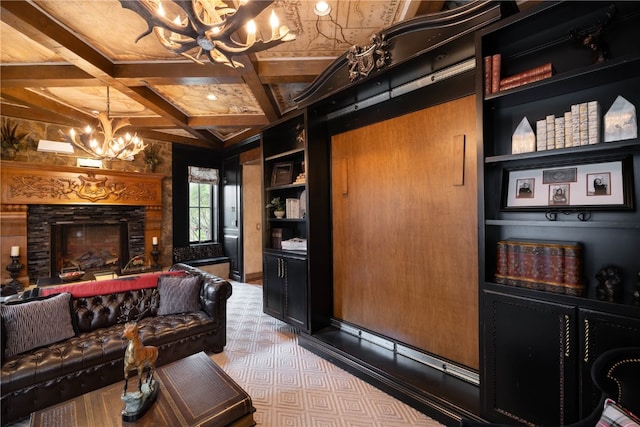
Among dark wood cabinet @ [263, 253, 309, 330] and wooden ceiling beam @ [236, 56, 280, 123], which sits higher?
wooden ceiling beam @ [236, 56, 280, 123]

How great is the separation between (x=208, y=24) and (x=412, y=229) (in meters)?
2.11

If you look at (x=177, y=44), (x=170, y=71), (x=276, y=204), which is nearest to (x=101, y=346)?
(x=276, y=204)

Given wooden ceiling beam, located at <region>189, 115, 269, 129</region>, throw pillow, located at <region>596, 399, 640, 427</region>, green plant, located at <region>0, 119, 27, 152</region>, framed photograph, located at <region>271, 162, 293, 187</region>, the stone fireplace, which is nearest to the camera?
throw pillow, located at <region>596, 399, 640, 427</region>

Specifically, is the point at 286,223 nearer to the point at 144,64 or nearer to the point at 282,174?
the point at 282,174

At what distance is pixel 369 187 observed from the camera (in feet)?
9.32

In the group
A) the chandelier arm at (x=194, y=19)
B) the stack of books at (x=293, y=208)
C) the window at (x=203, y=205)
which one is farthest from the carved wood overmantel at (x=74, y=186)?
the chandelier arm at (x=194, y=19)

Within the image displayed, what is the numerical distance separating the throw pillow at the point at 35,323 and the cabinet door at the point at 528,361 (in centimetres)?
320

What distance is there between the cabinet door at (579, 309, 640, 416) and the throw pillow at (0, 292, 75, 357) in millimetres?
3540

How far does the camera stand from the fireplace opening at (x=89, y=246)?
457 cm

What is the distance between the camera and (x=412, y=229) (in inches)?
97.7

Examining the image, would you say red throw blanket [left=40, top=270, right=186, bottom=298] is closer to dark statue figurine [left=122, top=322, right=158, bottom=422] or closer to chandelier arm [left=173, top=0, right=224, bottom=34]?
dark statue figurine [left=122, top=322, right=158, bottom=422]

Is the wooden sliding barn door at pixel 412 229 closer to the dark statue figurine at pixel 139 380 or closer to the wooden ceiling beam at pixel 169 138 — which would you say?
the dark statue figurine at pixel 139 380

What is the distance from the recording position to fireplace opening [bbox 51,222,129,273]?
15.0ft

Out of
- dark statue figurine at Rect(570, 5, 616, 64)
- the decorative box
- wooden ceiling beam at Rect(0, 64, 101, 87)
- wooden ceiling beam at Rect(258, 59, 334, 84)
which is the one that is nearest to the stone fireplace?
wooden ceiling beam at Rect(0, 64, 101, 87)
